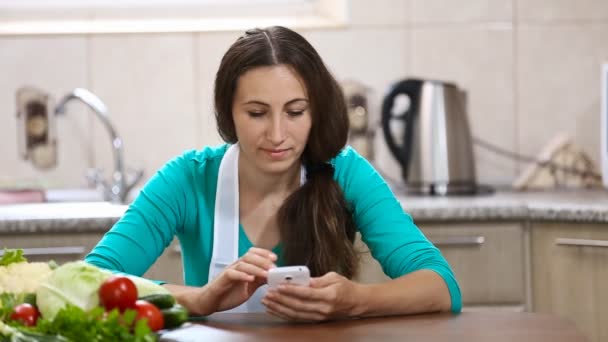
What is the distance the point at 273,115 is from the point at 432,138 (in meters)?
1.43

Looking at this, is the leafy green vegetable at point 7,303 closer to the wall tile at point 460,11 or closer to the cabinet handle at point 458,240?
the cabinet handle at point 458,240

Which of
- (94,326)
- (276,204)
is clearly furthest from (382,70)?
(94,326)

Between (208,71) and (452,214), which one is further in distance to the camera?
(208,71)

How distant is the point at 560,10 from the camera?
3.55m

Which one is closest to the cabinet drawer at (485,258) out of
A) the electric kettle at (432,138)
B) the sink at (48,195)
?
the electric kettle at (432,138)

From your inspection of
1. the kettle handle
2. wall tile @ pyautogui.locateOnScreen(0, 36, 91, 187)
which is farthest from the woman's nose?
wall tile @ pyautogui.locateOnScreen(0, 36, 91, 187)

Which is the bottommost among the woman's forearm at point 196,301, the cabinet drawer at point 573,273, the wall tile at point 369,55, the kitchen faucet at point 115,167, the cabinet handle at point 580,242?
the cabinet drawer at point 573,273

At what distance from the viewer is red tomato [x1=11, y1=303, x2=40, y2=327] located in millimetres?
1471

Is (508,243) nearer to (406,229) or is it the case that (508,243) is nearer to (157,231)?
(406,229)

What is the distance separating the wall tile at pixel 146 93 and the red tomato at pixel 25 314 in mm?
2116

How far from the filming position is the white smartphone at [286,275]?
1.67 meters

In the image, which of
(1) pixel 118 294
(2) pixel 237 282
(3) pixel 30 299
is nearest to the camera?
(1) pixel 118 294

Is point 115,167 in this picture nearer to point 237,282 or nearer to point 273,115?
point 273,115

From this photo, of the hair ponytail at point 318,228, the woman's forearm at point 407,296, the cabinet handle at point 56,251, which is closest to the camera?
the woman's forearm at point 407,296
